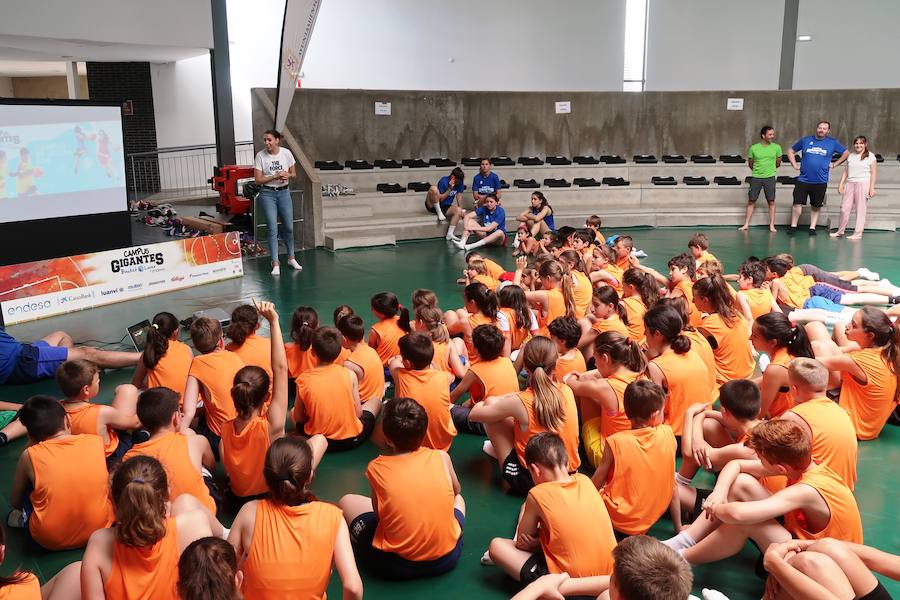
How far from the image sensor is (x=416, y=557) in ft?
10.9

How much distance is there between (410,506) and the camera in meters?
3.21

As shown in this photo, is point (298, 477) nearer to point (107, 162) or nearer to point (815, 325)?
point (815, 325)

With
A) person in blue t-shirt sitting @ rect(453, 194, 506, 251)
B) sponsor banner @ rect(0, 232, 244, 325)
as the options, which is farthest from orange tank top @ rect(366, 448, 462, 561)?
person in blue t-shirt sitting @ rect(453, 194, 506, 251)

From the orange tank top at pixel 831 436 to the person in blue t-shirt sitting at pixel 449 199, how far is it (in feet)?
28.0

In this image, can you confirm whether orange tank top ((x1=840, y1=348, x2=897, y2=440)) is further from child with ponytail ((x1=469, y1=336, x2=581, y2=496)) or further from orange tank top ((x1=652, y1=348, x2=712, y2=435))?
child with ponytail ((x1=469, y1=336, x2=581, y2=496))

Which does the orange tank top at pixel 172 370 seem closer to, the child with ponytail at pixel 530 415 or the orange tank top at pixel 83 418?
the orange tank top at pixel 83 418

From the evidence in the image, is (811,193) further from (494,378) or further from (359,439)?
(359,439)

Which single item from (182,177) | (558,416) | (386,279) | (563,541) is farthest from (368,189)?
(563,541)

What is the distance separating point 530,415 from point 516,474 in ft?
1.27

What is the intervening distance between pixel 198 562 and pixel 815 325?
13.1 ft

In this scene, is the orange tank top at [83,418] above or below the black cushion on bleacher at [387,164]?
below

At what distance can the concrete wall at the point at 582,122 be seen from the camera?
13780 millimetres

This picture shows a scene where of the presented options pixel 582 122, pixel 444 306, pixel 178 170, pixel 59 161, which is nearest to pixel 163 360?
pixel 444 306

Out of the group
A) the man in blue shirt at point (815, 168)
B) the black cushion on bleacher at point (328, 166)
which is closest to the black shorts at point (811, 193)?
the man in blue shirt at point (815, 168)
